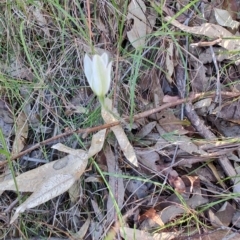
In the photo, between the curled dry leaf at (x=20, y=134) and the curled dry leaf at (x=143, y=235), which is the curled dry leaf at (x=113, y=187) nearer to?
the curled dry leaf at (x=143, y=235)

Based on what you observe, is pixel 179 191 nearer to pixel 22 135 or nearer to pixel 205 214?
pixel 205 214

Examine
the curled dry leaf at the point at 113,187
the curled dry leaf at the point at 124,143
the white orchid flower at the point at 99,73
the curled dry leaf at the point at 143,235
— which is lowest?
the curled dry leaf at the point at 143,235

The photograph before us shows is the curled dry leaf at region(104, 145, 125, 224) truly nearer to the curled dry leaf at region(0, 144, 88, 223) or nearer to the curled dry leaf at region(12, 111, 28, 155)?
the curled dry leaf at region(0, 144, 88, 223)

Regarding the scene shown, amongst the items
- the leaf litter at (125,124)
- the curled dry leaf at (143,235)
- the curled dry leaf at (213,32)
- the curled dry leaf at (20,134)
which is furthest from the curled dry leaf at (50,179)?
the curled dry leaf at (213,32)

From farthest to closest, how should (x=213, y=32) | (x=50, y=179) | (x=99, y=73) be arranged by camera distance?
(x=213, y=32)
(x=50, y=179)
(x=99, y=73)

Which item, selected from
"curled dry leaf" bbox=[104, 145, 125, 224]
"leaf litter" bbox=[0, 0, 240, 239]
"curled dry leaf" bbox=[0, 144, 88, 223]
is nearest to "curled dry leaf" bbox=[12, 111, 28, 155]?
"leaf litter" bbox=[0, 0, 240, 239]

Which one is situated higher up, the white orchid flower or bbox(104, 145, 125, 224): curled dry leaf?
the white orchid flower

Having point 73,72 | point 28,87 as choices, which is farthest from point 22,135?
point 73,72

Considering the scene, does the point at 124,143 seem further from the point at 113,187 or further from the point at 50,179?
the point at 50,179

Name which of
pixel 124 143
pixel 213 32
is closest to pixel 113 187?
pixel 124 143

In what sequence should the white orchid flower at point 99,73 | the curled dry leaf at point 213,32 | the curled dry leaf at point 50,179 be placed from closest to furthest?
the white orchid flower at point 99,73
the curled dry leaf at point 50,179
the curled dry leaf at point 213,32
